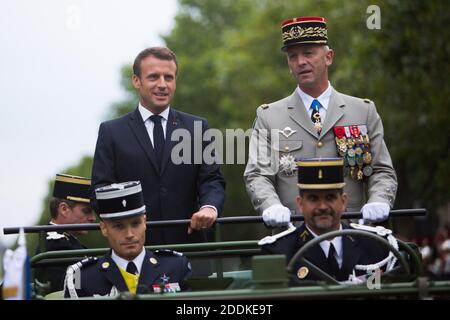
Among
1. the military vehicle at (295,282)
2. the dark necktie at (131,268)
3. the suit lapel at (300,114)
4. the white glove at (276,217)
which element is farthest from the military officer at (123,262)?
the suit lapel at (300,114)

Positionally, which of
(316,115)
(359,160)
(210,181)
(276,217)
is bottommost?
(276,217)

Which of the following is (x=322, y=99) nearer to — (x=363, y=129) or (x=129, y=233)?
(x=363, y=129)

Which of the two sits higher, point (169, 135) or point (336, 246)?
point (169, 135)

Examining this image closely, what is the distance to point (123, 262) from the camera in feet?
22.5

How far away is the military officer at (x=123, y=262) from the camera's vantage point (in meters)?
6.77

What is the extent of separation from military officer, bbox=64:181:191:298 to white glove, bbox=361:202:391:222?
1.18 meters

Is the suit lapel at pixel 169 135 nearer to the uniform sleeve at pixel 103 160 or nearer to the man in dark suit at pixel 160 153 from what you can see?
the man in dark suit at pixel 160 153

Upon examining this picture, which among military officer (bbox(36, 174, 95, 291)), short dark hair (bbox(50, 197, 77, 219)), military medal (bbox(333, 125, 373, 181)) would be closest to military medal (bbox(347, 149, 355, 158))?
military medal (bbox(333, 125, 373, 181))

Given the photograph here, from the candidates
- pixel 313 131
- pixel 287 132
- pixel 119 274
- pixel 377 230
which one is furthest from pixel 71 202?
pixel 377 230

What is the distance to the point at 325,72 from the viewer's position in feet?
26.9

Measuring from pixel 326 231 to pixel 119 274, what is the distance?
1.20m

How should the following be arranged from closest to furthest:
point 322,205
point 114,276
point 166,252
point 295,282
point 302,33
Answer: point 295,282
point 322,205
point 114,276
point 166,252
point 302,33
